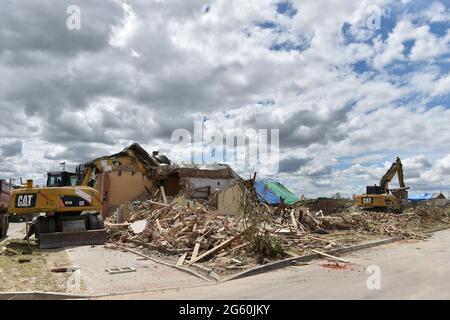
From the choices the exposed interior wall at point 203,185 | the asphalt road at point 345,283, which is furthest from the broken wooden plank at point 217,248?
the exposed interior wall at point 203,185

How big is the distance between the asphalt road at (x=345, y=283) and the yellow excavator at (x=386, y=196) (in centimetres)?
2196

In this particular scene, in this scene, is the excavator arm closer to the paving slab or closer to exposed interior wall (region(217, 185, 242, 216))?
exposed interior wall (region(217, 185, 242, 216))

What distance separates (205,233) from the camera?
49.4 ft

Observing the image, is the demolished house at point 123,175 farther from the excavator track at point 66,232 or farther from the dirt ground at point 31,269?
the dirt ground at point 31,269

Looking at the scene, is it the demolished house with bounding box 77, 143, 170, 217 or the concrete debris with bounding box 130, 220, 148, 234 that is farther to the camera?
the demolished house with bounding box 77, 143, 170, 217

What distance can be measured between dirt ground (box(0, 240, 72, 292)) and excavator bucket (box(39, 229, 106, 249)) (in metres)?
0.43

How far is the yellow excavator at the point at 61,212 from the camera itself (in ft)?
53.5

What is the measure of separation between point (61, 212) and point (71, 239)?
134cm

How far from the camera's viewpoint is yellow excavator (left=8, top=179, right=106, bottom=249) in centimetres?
1632

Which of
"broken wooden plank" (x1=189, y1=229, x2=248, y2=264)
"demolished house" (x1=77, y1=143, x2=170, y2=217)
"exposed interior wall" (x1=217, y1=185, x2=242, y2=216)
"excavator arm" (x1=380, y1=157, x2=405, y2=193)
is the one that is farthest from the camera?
"excavator arm" (x1=380, y1=157, x2=405, y2=193)

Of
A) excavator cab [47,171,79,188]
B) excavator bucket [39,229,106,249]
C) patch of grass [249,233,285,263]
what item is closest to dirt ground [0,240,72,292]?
excavator bucket [39,229,106,249]

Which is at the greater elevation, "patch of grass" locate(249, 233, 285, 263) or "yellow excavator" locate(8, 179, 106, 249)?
"yellow excavator" locate(8, 179, 106, 249)
